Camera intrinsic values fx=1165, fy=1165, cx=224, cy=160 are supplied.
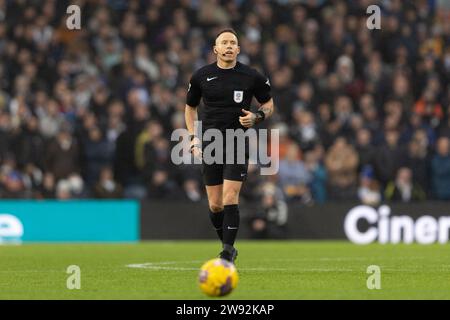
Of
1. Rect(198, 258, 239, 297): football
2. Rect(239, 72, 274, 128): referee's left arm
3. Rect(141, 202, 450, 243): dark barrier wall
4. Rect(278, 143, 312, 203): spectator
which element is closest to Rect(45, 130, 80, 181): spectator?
Rect(141, 202, 450, 243): dark barrier wall

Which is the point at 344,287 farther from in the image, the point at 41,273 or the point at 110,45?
the point at 110,45

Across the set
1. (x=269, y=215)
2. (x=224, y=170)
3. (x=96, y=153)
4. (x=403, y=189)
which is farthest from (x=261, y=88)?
(x=403, y=189)

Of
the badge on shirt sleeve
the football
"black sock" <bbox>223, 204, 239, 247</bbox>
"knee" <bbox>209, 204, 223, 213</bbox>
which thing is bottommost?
the football

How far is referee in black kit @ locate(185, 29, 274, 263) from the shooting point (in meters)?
12.4

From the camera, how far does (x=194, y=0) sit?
27.2 metres

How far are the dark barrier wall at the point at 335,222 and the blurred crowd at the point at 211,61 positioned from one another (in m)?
0.36

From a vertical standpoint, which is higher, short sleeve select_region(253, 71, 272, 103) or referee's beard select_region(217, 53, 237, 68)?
referee's beard select_region(217, 53, 237, 68)

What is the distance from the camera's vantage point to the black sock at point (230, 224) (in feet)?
39.9

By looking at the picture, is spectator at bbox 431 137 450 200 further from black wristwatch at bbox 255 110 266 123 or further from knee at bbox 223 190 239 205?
knee at bbox 223 190 239 205

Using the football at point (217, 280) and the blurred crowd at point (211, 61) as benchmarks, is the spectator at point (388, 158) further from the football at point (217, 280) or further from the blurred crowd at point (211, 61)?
the football at point (217, 280)

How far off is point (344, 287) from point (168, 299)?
1.98 m

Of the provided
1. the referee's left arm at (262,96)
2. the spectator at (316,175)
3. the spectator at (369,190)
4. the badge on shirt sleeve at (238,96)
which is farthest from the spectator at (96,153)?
the badge on shirt sleeve at (238,96)

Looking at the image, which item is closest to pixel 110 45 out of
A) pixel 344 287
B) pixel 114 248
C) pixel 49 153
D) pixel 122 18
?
pixel 122 18

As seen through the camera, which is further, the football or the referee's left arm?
the referee's left arm
